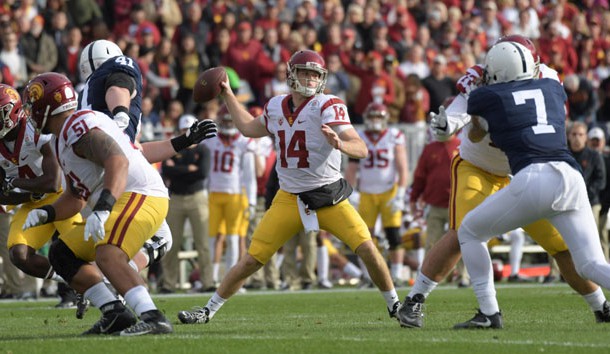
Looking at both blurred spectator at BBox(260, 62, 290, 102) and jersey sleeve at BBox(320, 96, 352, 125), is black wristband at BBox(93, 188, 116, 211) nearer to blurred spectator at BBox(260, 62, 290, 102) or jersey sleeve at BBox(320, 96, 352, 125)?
jersey sleeve at BBox(320, 96, 352, 125)

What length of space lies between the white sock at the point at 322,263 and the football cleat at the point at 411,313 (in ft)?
22.5

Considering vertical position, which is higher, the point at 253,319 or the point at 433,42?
the point at 433,42

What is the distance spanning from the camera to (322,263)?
14.7 metres

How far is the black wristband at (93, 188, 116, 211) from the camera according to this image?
6.50 m

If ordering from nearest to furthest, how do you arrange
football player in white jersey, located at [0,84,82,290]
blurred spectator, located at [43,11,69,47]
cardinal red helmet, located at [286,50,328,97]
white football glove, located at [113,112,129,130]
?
white football glove, located at [113,112,129,130]
cardinal red helmet, located at [286,50,328,97]
football player in white jersey, located at [0,84,82,290]
blurred spectator, located at [43,11,69,47]

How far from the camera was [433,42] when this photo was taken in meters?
19.4

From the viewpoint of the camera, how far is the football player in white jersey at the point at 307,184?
8.20 meters

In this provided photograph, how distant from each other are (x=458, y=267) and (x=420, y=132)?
3031 mm

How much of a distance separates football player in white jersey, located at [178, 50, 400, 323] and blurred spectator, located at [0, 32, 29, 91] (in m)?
7.67

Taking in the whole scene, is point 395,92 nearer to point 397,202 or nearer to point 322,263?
point 397,202

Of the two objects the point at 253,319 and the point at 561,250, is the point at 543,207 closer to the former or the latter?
the point at 561,250

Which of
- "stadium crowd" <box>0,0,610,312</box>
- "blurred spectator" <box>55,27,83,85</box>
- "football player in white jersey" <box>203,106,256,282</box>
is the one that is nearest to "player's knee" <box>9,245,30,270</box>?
"stadium crowd" <box>0,0,610,312</box>

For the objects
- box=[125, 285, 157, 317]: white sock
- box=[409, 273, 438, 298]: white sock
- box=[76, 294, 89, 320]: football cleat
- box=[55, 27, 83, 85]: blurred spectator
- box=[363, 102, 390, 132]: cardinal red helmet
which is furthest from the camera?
box=[55, 27, 83, 85]: blurred spectator

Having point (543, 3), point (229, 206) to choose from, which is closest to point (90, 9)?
point (229, 206)
